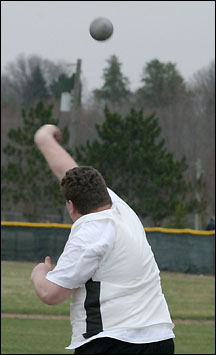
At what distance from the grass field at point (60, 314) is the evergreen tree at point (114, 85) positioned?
2574cm

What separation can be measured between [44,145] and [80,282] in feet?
4.81

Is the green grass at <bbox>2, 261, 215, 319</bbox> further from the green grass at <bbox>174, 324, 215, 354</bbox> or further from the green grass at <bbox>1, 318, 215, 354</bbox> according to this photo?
the green grass at <bbox>1, 318, 215, 354</bbox>

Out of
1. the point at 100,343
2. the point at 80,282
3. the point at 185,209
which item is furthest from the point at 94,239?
the point at 185,209

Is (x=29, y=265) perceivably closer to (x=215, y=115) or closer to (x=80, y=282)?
(x=80, y=282)

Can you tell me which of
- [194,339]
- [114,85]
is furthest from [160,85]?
[194,339]

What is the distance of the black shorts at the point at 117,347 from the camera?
3777mm

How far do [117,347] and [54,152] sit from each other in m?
1.54

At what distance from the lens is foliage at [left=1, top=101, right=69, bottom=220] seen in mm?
34991

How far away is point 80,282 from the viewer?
3736 mm

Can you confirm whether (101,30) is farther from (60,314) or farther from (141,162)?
(141,162)

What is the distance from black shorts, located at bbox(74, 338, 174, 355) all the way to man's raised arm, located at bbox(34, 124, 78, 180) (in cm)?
127

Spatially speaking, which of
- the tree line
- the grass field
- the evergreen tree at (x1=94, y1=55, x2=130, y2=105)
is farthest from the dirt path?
the evergreen tree at (x1=94, y1=55, x2=130, y2=105)

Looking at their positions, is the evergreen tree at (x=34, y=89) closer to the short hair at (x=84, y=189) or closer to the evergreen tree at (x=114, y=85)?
the evergreen tree at (x=114, y=85)

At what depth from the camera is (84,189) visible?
3816mm
